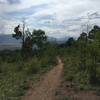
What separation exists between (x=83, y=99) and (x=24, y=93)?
158 inches

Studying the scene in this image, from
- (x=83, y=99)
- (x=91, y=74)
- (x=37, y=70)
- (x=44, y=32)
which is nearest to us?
(x=83, y=99)

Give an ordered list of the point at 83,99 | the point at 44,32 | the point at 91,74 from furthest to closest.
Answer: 1. the point at 44,32
2. the point at 91,74
3. the point at 83,99

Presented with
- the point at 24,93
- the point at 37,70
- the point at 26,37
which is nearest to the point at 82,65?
the point at 37,70

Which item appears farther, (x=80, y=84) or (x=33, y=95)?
(x=80, y=84)

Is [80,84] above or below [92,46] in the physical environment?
below

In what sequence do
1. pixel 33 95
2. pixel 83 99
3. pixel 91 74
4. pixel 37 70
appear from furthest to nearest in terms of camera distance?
pixel 37 70
pixel 91 74
pixel 33 95
pixel 83 99

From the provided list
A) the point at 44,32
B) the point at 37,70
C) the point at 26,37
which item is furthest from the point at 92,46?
the point at 44,32

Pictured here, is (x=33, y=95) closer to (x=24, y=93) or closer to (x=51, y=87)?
(x=24, y=93)

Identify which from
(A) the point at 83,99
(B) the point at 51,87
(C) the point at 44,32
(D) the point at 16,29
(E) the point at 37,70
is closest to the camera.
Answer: (A) the point at 83,99

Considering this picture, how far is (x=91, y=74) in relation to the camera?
21797mm

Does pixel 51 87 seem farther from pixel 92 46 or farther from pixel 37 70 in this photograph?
pixel 37 70

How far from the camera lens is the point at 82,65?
2969 centimetres

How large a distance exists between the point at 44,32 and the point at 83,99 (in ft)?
218

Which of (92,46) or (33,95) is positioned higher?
(92,46)
